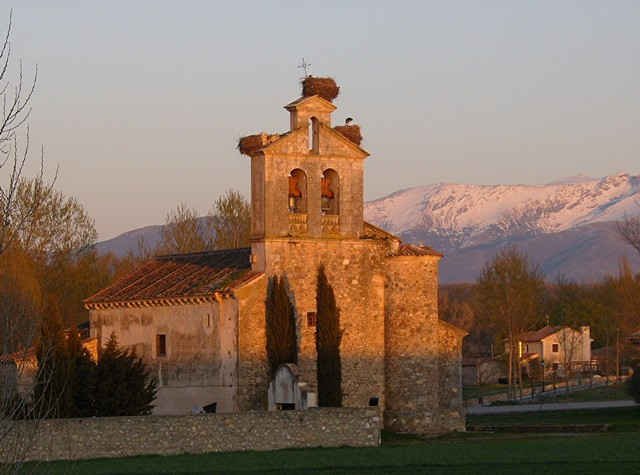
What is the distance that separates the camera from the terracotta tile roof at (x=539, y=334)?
12206cm

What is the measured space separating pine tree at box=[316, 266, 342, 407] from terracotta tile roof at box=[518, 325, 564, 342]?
68.1m

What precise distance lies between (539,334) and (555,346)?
1599mm

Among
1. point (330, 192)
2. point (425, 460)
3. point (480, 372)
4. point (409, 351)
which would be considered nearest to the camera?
point (425, 460)

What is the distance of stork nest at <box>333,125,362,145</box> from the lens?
57.2 meters

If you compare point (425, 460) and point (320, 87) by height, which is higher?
point (320, 87)

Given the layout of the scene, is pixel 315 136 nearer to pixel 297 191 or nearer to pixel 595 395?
pixel 297 191

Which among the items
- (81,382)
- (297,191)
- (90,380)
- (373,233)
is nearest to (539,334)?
(373,233)

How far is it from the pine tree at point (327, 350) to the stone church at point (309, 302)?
344 mm

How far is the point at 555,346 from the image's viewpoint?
406ft

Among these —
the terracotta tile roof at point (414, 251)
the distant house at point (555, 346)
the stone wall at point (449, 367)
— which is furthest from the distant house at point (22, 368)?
the distant house at point (555, 346)

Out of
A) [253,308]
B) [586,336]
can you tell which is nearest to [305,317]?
[253,308]

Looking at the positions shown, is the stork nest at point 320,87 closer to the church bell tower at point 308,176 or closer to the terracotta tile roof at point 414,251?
the church bell tower at point 308,176

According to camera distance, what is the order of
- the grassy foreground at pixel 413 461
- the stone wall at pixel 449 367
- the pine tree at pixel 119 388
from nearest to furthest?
the grassy foreground at pixel 413 461 < the pine tree at pixel 119 388 < the stone wall at pixel 449 367

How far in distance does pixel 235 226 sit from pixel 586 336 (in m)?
49.0
